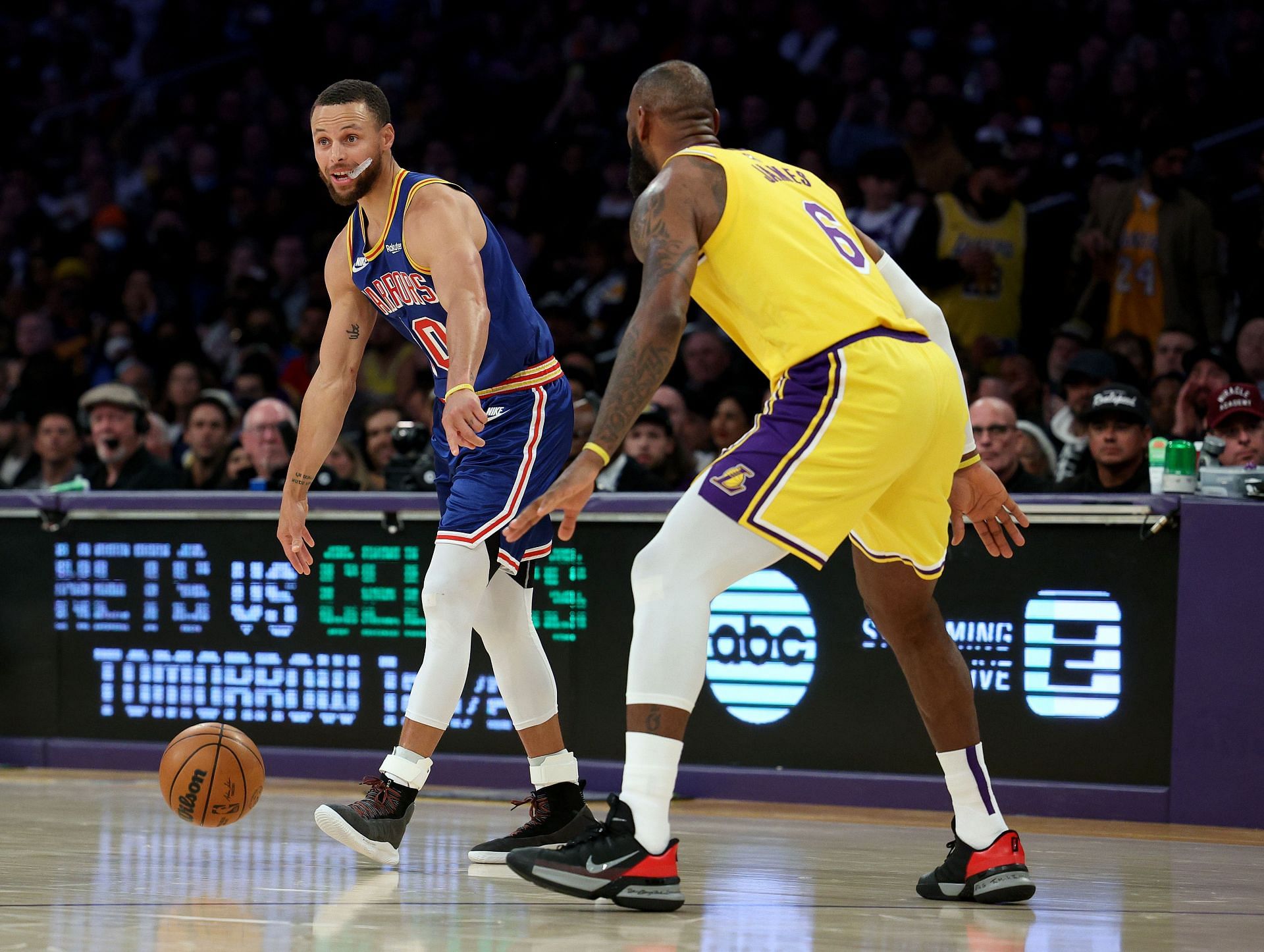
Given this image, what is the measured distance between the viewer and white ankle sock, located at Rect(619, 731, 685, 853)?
3561mm

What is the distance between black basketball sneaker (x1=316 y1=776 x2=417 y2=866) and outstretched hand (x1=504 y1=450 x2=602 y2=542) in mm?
1124

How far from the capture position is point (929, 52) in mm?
11320

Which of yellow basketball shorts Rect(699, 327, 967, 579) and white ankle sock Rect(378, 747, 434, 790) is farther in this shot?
white ankle sock Rect(378, 747, 434, 790)

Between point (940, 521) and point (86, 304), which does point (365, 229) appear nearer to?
point (940, 521)

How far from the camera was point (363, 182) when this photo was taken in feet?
15.4

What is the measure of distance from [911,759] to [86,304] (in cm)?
890

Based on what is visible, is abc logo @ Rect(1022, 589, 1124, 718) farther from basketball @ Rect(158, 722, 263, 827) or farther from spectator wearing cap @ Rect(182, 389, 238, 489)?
spectator wearing cap @ Rect(182, 389, 238, 489)

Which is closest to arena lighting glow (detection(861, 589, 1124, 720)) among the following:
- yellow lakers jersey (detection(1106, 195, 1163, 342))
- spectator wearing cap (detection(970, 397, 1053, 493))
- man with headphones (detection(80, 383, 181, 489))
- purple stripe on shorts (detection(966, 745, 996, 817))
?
spectator wearing cap (detection(970, 397, 1053, 493))

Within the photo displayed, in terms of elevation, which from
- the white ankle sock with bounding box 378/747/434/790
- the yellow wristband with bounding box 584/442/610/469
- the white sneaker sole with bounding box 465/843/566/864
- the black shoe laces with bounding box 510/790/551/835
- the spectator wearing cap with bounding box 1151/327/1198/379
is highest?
the spectator wearing cap with bounding box 1151/327/1198/379

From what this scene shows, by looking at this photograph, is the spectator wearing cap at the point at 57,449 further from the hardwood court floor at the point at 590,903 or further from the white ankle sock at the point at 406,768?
the white ankle sock at the point at 406,768

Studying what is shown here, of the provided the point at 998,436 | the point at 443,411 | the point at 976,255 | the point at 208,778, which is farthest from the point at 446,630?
the point at 976,255

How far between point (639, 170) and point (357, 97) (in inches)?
43.2

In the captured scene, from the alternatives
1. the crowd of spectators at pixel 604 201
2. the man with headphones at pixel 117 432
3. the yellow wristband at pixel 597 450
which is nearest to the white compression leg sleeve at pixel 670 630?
the yellow wristband at pixel 597 450

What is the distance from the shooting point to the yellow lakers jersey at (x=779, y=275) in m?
3.74
